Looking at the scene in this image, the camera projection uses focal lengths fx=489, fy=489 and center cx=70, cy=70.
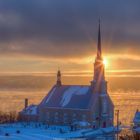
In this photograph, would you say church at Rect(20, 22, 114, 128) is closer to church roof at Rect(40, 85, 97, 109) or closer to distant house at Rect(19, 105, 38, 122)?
church roof at Rect(40, 85, 97, 109)

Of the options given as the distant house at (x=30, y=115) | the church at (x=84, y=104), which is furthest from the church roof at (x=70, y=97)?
the distant house at (x=30, y=115)

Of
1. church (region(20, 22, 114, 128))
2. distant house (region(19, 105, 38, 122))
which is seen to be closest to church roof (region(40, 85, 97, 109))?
church (region(20, 22, 114, 128))

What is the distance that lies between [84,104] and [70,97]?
232 cm

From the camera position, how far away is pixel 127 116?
69188mm

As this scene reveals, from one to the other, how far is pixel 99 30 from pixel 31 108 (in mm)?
12667

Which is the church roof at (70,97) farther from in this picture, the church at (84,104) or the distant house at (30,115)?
the distant house at (30,115)

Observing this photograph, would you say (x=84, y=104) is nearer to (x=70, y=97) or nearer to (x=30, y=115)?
(x=70, y=97)

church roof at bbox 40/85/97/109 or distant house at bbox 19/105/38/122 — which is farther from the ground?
church roof at bbox 40/85/97/109

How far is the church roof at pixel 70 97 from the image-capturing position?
172 ft

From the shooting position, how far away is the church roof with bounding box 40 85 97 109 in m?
52.3

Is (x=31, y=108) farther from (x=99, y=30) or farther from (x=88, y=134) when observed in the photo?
(x=88, y=134)

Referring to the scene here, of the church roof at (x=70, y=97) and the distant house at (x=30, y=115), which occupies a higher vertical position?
the church roof at (x=70, y=97)

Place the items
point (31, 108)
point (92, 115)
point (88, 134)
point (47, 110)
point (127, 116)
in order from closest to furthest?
point (88, 134)
point (92, 115)
point (47, 110)
point (31, 108)
point (127, 116)

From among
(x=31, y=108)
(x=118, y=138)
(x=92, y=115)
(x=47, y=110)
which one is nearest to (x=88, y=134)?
(x=118, y=138)
